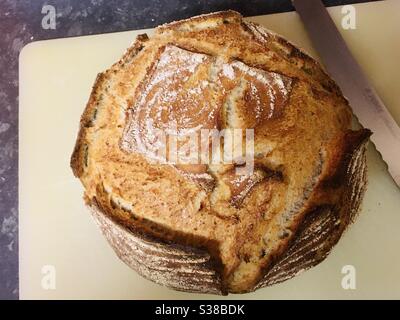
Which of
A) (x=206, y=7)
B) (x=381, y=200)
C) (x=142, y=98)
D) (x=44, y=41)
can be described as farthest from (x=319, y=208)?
(x=44, y=41)

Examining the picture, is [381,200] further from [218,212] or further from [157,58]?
[157,58]

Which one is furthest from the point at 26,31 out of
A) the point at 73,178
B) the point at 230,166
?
the point at 230,166

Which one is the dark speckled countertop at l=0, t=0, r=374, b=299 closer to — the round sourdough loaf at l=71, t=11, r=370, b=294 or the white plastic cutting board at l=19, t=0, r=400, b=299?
the white plastic cutting board at l=19, t=0, r=400, b=299

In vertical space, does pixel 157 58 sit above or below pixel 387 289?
above

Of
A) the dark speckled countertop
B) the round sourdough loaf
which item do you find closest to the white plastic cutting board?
Result: the dark speckled countertop

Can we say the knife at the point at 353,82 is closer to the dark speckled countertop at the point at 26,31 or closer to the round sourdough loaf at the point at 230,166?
the round sourdough loaf at the point at 230,166

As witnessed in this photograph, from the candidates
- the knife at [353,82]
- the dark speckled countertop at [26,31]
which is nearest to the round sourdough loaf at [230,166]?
the knife at [353,82]
